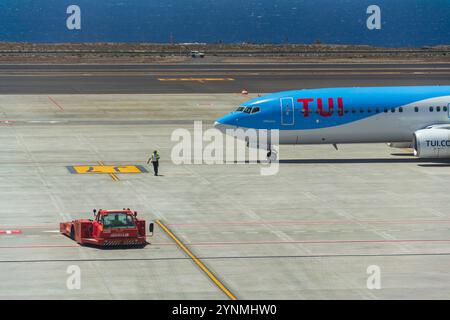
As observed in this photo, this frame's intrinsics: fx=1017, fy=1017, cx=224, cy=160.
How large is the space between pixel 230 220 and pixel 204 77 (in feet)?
260

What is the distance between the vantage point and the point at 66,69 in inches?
5349

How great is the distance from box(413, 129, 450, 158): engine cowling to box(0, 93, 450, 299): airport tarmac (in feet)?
2.84

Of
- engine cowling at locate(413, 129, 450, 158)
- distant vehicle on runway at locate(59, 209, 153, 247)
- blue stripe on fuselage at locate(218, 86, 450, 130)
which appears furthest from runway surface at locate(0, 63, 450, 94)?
distant vehicle on runway at locate(59, 209, 153, 247)

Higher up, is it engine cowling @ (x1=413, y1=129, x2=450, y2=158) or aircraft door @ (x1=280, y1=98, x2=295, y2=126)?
aircraft door @ (x1=280, y1=98, x2=295, y2=126)

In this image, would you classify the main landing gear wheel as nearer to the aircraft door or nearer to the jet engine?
the aircraft door

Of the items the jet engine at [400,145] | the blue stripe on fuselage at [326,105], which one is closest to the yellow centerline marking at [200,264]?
the blue stripe on fuselage at [326,105]

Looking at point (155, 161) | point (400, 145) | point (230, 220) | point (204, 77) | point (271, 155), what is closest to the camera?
point (230, 220)

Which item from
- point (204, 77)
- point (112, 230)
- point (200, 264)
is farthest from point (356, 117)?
point (204, 77)

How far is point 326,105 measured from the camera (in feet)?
210

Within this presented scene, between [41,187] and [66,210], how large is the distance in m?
6.93

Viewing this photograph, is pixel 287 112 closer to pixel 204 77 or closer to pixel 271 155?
pixel 271 155

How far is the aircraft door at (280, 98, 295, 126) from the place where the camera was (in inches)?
2510
